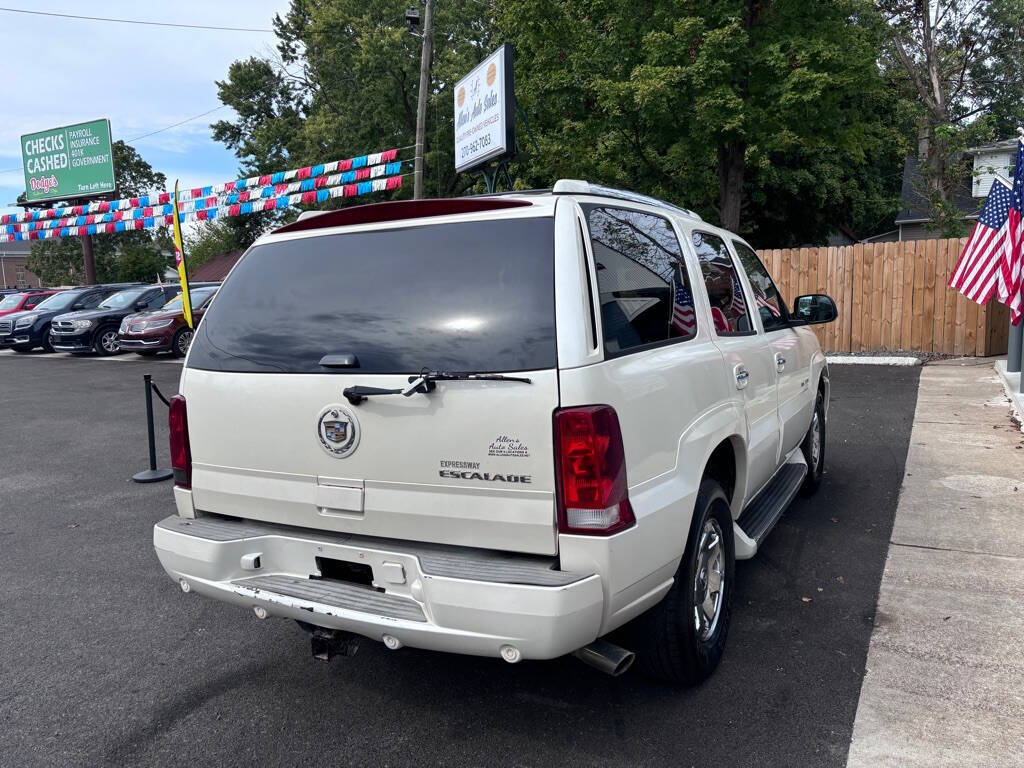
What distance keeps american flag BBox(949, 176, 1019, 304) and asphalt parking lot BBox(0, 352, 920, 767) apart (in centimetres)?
680

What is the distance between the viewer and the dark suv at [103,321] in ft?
63.2

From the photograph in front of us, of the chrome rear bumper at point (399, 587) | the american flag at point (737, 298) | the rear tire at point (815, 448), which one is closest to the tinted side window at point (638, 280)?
the american flag at point (737, 298)

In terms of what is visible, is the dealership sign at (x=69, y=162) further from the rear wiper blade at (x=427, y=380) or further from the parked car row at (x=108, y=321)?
the rear wiper blade at (x=427, y=380)

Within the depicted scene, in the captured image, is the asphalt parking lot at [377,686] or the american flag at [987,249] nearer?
the asphalt parking lot at [377,686]

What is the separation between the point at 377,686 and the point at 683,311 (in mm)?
2036

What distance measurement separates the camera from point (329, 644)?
9.57 feet

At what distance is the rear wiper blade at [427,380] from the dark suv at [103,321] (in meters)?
18.1

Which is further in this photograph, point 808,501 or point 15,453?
point 15,453

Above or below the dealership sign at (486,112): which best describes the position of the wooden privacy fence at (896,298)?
below

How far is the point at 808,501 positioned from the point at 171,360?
16597mm

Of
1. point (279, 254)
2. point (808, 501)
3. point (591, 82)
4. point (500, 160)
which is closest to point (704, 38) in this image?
point (591, 82)

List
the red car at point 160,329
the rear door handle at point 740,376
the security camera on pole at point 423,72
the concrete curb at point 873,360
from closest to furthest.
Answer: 1. the rear door handle at point 740,376
2. the concrete curb at point 873,360
3. the red car at point 160,329
4. the security camera on pole at point 423,72

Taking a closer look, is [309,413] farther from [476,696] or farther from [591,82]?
[591,82]

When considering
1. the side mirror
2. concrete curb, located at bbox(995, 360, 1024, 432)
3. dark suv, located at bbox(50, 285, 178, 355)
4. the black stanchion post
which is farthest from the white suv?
dark suv, located at bbox(50, 285, 178, 355)
